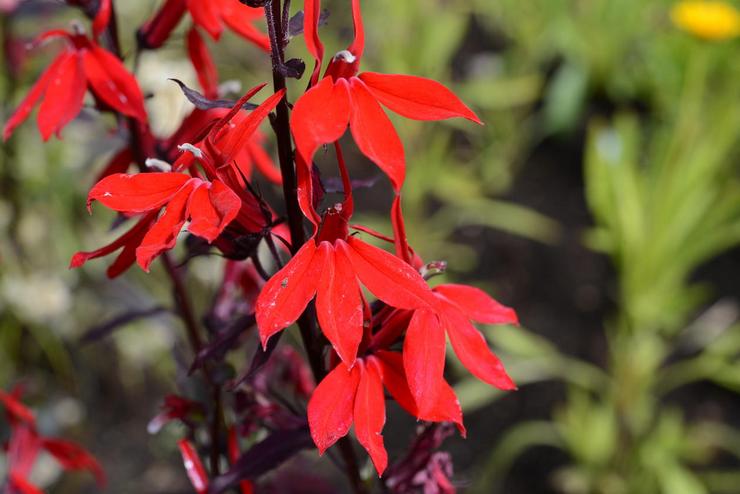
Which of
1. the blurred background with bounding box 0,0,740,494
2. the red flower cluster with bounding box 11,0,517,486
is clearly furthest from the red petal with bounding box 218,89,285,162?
the blurred background with bounding box 0,0,740,494

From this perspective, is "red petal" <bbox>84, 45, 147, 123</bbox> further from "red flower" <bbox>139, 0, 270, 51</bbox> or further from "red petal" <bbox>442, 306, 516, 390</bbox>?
"red petal" <bbox>442, 306, 516, 390</bbox>

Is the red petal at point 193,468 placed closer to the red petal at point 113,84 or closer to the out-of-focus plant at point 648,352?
the red petal at point 113,84

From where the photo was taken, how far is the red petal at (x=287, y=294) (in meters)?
0.44

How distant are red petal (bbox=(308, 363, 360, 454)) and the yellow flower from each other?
1.44m

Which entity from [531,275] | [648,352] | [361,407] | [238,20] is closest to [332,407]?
[361,407]

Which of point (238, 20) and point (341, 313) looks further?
point (238, 20)

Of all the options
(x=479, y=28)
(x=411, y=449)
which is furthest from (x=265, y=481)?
(x=479, y=28)

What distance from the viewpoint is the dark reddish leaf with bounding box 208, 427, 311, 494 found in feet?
1.90

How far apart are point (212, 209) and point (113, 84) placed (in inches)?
8.6

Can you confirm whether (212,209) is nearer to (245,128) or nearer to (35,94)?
(245,128)

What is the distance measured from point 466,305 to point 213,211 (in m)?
0.19

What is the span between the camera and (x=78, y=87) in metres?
0.62

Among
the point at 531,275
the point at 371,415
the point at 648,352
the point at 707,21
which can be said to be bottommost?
the point at 531,275

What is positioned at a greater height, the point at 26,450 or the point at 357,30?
the point at 357,30
